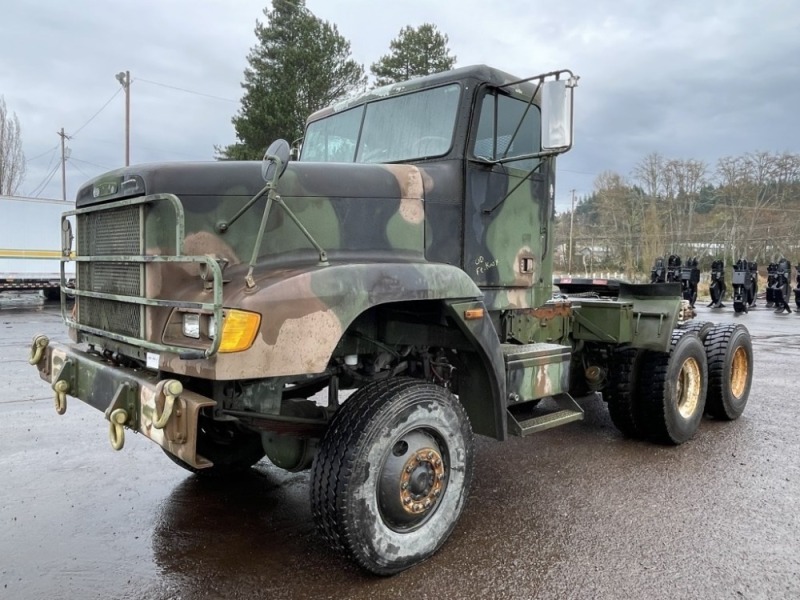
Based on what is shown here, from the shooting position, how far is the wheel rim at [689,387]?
18.5ft

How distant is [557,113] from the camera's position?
3533 millimetres

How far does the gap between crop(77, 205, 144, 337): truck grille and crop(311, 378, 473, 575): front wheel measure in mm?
1126

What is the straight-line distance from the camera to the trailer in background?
67.5 feet

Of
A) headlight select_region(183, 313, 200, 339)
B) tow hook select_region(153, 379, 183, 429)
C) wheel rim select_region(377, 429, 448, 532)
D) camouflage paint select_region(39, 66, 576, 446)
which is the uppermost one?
camouflage paint select_region(39, 66, 576, 446)

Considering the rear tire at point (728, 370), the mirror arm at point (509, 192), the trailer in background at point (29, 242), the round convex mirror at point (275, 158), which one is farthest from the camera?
the trailer in background at point (29, 242)

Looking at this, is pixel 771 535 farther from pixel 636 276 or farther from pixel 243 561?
pixel 636 276

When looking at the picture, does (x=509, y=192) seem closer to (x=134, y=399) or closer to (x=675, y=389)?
(x=675, y=389)

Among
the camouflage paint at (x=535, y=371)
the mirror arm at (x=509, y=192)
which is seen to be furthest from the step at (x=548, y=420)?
the mirror arm at (x=509, y=192)

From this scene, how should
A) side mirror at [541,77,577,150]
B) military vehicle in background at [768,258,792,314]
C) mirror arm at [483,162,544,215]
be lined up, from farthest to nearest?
military vehicle in background at [768,258,792,314] → mirror arm at [483,162,544,215] → side mirror at [541,77,577,150]

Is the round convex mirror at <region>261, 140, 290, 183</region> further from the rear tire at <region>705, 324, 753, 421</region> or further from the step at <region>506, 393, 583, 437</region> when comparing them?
the rear tire at <region>705, 324, 753, 421</region>

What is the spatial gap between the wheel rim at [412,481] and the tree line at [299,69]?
74.1 feet

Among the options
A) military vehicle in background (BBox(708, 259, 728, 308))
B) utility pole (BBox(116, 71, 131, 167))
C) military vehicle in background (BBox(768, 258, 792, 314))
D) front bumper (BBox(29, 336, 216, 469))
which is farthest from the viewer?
utility pole (BBox(116, 71, 131, 167))

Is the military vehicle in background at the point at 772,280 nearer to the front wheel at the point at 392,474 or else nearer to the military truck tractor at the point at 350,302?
the military truck tractor at the point at 350,302

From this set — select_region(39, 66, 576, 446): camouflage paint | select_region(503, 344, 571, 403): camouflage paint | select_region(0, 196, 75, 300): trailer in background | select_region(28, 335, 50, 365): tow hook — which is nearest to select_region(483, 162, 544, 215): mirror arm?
A: select_region(39, 66, 576, 446): camouflage paint
